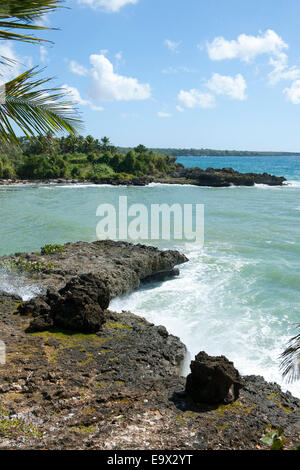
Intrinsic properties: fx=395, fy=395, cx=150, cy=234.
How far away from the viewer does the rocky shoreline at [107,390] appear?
5.16 meters

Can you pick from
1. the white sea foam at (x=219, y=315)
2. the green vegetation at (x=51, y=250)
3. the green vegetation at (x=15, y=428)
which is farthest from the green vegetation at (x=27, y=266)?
the green vegetation at (x=15, y=428)

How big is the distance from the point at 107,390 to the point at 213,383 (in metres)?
1.70

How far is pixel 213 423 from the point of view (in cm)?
560

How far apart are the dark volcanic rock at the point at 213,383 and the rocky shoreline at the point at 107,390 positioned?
0.09 feet

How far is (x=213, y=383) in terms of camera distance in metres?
6.12

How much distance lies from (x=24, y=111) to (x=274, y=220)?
1119 inches

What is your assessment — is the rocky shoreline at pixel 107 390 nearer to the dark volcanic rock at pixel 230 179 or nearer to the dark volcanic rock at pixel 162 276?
the dark volcanic rock at pixel 162 276

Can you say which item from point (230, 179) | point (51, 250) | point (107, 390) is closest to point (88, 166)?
point (230, 179)

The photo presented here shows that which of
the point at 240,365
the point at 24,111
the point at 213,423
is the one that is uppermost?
the point at 24,111

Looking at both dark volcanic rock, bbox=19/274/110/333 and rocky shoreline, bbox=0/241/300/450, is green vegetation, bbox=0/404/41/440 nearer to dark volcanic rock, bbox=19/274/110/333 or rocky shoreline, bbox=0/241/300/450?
rocky shoreline, bbox=0/241/300/450

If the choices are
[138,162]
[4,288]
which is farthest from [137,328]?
[138,162]

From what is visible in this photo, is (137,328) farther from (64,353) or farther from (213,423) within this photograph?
(213,423)

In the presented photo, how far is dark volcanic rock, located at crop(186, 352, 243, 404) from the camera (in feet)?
20.1

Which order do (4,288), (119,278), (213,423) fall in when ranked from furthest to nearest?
(119,278) → (4,288) → (213,423)
